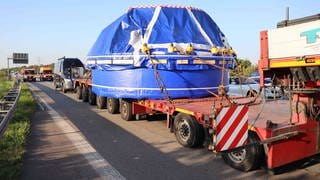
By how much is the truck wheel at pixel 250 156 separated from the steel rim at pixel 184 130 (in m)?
1.82

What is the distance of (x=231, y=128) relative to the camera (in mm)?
7387

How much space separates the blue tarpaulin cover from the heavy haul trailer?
479cm

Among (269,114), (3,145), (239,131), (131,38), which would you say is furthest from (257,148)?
(131,38)

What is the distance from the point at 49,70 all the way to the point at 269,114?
6651 cm

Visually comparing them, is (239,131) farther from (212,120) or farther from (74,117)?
(74,117)

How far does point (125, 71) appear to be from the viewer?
12.7 meters

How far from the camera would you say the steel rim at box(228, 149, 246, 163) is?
24.5 ft

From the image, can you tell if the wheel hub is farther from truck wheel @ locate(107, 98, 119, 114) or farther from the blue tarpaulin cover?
truck wheel @ locate(107, 98, 119, 114)

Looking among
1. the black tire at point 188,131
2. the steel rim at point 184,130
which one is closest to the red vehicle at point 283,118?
the black tire at point 188,131

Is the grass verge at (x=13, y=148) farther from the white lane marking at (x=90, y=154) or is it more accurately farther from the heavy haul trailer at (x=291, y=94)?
the heavy haul trailer at (x=291, y=94)

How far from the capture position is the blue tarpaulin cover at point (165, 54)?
39.4 ft

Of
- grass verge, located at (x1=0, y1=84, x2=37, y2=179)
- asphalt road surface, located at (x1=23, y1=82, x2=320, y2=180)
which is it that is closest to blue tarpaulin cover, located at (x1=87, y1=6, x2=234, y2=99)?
asphalt road surface, located at (x1=23, y1=82, x2=320, y2=180)

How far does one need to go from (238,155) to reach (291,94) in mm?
1398

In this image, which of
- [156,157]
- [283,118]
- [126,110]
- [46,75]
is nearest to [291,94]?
[283,118]
